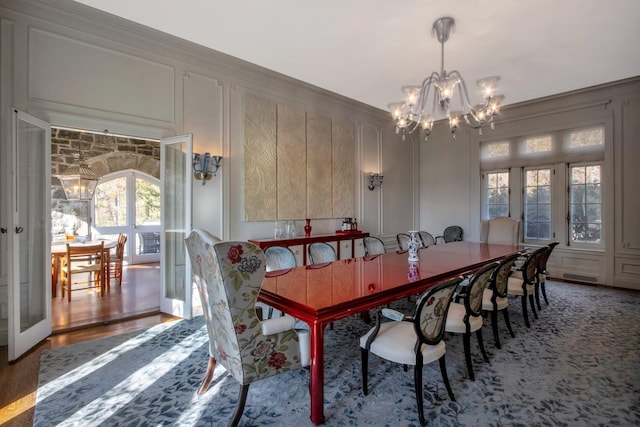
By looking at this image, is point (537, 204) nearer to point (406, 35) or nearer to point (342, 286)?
point (406, 35)

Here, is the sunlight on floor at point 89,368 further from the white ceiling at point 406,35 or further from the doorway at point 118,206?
the white ceiling at point 406,35

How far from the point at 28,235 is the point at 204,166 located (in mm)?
1822

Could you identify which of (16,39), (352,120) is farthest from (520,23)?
(16,39)

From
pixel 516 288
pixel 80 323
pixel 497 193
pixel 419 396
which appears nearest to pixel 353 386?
pixel 419 396

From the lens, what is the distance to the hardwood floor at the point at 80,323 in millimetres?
2104

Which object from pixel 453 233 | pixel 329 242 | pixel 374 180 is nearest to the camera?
Result: pixel 329 242

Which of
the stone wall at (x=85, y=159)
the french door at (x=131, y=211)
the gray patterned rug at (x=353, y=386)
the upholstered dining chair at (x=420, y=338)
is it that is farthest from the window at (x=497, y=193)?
the french door at (x=131, y=211)

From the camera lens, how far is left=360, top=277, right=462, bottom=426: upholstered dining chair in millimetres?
1861

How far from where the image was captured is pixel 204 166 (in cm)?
398

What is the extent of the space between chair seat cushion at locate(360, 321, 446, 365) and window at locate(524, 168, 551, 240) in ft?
16.5

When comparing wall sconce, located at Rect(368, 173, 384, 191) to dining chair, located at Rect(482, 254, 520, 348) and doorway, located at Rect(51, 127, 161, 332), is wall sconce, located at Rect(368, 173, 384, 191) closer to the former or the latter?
dining chair, located at Rect(482, 254, 520, 348)

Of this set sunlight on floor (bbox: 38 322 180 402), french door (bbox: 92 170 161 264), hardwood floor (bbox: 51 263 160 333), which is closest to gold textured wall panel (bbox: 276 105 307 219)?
hardwood floor (bbox: 51 263 160 333)

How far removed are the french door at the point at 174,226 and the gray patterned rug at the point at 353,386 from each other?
2.34 ft

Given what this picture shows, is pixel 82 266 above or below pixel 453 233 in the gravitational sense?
below
